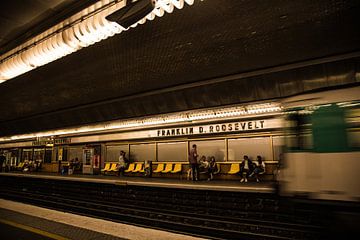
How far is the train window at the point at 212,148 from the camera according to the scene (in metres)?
13.7

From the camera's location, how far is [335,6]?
4.26 m

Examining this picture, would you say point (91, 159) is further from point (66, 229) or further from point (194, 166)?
point (66, 229)

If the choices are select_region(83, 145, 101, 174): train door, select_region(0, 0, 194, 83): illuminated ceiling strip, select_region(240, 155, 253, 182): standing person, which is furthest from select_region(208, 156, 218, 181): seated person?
select_region(0, 0, 194, 83): illuminated ceiling strip

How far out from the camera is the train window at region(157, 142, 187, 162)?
1501 cm

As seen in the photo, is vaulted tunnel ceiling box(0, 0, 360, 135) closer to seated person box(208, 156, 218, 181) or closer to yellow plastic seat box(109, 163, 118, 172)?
seated person box(208, 156, 218, 181)

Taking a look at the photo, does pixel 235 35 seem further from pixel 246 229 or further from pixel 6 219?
pixel 6 219

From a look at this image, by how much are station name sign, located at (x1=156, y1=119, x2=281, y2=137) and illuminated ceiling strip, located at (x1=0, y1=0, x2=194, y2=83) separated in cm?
856

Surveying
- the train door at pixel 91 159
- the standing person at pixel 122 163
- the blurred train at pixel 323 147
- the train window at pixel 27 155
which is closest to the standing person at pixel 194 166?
the standing person at pixel 122 163

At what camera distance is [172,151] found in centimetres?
1539

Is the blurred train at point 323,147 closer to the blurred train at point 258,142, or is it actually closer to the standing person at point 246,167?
the blurred train at point 258,142

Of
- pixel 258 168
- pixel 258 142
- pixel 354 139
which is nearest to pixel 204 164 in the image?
pixel 258 168

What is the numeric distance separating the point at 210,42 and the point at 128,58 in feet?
7.24

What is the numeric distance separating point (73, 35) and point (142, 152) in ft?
43.7

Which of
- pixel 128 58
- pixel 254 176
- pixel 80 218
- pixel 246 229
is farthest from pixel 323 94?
pixel 254 176
